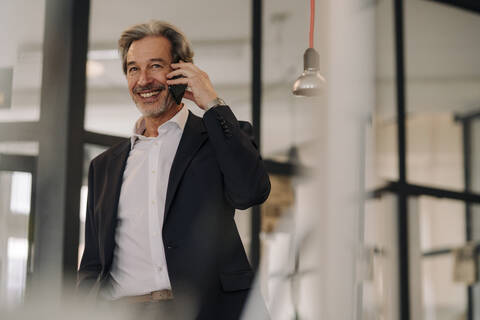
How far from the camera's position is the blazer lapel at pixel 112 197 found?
1.72 m

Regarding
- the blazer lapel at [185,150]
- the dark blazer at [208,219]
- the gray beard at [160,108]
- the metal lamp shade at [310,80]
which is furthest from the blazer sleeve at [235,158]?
the metal lamp shade at [310,80]

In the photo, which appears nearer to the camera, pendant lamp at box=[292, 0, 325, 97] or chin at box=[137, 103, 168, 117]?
chin at box=[137, 103, 168, 117]

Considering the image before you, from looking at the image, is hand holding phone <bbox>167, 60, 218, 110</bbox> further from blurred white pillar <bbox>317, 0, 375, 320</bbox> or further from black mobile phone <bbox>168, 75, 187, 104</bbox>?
blurred white pillar <bbox>317, 0, 375, 320</bbox>

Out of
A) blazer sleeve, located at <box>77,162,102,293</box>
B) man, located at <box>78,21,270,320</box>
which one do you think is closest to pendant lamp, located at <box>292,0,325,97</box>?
man, located at <box>78,21,270,320</box>

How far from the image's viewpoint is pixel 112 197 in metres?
1.79

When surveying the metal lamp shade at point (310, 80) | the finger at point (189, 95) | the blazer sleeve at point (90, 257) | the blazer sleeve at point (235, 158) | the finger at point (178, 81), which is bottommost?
the blazer sleeve at point (90, 257)

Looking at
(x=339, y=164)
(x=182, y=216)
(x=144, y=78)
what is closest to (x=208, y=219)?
(x=182, y=216)

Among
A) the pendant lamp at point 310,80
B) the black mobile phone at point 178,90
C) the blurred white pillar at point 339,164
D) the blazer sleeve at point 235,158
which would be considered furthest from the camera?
the blurred white pillar at point 339,164

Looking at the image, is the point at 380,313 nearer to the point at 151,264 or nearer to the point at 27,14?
the point at 151,264

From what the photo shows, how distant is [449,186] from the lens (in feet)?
13.6

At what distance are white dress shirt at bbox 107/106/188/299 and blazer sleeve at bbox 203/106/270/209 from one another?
22cm

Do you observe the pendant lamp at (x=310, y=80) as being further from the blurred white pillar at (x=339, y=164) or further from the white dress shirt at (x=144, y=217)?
the blurred white pillar at (x=339, y=164)

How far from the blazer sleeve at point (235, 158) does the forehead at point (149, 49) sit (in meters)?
0.34

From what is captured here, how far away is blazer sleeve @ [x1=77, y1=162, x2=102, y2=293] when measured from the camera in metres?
1.79
